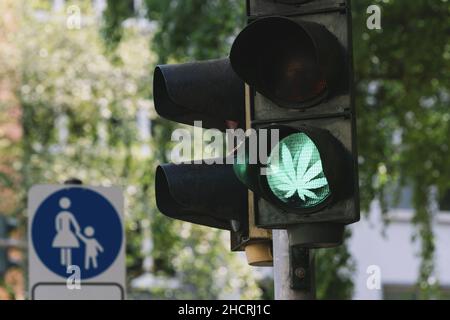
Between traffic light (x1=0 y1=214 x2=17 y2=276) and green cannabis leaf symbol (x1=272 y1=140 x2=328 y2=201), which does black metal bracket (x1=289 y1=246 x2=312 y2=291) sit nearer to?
green cannabis leaf symbol (x1=272 y1=140 x2=328 y2=201)

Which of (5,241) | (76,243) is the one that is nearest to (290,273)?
(76,243)

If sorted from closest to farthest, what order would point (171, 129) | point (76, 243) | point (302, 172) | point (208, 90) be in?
1. point (302, 172)
2. point (208, 90)
3. point (76, 243)
4. point (171, 129)

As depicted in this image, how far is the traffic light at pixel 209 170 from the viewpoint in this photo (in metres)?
6.76

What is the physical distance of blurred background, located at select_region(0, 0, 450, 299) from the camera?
1588 cm

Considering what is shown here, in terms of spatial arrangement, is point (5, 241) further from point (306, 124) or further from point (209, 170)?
point (306, 124)

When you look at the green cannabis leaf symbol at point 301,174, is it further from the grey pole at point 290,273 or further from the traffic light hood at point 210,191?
the traffic light hood at point 210,191

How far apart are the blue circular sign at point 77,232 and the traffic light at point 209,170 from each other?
8.17 ft

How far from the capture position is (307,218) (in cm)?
621

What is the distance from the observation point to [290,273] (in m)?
6.47

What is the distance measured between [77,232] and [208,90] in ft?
9.37

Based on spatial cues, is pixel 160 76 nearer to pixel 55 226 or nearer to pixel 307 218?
pixel 307 218

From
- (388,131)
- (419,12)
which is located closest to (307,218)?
(419,12)

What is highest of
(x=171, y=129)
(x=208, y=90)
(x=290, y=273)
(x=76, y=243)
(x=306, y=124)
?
(x=171, y=129)

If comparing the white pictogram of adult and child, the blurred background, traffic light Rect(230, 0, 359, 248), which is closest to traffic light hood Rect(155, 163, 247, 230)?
traffic light Rect(230, 0, 359, 248)
